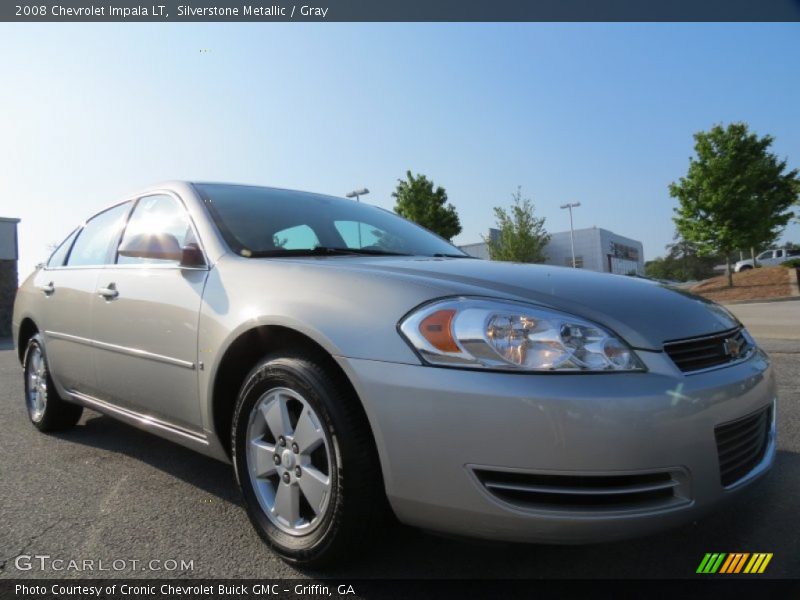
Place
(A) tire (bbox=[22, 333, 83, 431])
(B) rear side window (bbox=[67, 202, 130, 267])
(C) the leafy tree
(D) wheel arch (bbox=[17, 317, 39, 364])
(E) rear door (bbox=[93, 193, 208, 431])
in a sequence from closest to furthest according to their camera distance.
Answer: (E) rear door (bbox=[93, 193, 208, 431]) < (B) rear side window (bbox=[67, 202, 130, 267]) < (A) tire (bbox=[22, 333, 83, 431]) < (D) wheel arch (bbox=[17, 317, 39, 364]) < (C) the leafy tree

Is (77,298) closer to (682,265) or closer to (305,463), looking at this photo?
(305,463)

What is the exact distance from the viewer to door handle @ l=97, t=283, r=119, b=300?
2.84 meters

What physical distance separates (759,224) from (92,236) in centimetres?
2438

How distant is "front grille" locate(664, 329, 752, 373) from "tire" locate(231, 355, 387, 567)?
0.97 m

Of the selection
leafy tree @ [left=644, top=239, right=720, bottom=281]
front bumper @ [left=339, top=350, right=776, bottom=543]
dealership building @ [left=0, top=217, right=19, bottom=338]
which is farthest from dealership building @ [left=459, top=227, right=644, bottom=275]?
front bumper @ [left=339, top=350, right=776, bottom=543]

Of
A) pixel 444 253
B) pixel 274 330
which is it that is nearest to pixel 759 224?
pixel 444 253

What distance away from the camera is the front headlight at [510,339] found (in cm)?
157

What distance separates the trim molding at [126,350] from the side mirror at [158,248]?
1.43 ft

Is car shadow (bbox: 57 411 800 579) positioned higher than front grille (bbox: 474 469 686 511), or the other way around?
front grille (bbox: 474 469 686 511)

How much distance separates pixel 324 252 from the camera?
2.56 meters

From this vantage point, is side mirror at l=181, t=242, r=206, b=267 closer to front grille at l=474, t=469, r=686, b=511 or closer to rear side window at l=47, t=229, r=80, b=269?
front grille at l=474, t=469, r=686, b=511

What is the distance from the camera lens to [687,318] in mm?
1883

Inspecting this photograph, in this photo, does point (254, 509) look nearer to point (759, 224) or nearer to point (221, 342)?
point (221, 342)

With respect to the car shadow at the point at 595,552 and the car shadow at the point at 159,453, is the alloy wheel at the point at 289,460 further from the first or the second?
the car shadow at the point at 159,453
